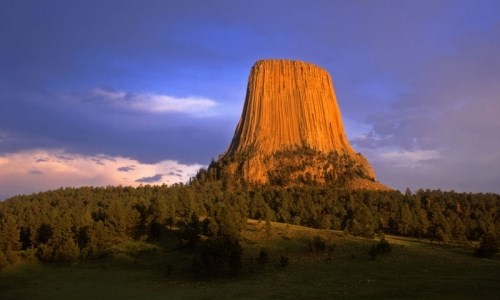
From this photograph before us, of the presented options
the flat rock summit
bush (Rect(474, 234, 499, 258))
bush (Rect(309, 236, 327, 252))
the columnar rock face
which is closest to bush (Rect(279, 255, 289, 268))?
bush (Rect(309, 236, 327, 252))

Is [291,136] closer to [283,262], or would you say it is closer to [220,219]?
[220,219]

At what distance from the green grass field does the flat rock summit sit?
131 feet

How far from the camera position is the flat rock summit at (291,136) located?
89625 mm

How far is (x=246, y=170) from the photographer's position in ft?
293

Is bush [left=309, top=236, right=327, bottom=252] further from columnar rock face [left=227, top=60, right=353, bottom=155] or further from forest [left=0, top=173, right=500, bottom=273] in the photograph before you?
columnar rock face [left=227, top=60, right=353, bottom=155]

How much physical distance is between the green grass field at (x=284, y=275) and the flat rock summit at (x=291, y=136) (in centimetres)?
3996

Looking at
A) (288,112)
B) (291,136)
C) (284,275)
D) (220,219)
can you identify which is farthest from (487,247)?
(288,112)

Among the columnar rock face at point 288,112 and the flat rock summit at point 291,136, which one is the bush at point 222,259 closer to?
the flat rock summit at point 291,136

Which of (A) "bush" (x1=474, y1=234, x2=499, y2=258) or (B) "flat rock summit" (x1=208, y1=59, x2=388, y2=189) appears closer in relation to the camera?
(A) "bush" (x1=474, y1=234, x2=499, y2=258)

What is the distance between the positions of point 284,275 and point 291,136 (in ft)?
216

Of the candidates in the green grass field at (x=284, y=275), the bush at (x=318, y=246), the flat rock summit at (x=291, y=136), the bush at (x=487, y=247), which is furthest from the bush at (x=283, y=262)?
the flat rock summit at (x=291, y=136)

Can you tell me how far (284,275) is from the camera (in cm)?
3488

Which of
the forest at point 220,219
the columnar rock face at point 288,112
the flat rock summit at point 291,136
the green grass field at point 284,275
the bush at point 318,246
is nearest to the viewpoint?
the green grass field at point 284,275

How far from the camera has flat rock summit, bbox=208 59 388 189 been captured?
8962 centimetres
